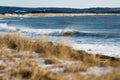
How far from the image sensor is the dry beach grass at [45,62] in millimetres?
8500

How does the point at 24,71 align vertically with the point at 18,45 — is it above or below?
above

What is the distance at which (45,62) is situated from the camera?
429 inches

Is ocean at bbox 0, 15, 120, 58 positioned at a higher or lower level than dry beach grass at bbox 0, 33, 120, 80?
lower

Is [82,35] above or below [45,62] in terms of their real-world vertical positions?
below

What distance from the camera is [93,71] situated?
9.32m

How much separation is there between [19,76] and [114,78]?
76.8 inches

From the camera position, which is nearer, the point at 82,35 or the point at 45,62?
the point at 45,62

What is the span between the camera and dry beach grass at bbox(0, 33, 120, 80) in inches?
335

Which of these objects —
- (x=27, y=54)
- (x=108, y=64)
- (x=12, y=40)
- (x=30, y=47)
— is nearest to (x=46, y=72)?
(x=108, y=64)

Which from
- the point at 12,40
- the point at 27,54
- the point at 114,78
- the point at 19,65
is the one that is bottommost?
the point at 12,40

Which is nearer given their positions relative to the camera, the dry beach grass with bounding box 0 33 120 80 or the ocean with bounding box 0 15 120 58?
the dry beach grass with bounding box 0 33 120 80

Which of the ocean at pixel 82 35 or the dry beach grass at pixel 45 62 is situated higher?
the dry beach grass at pixel 45 62

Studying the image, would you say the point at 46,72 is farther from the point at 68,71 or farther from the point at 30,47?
the point at 30,47

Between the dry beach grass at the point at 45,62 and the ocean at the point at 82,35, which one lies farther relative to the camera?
the ocean at the point at 82,35
